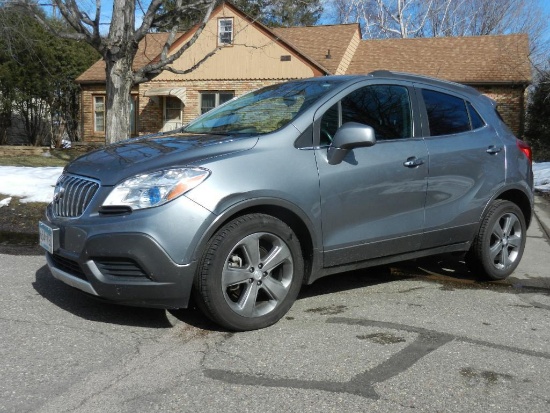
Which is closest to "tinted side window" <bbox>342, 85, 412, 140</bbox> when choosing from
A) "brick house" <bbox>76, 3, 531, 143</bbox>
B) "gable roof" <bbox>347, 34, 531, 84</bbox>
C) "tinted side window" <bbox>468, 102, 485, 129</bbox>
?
"tinted side window" <bbox>468, 102, 485, 129</bbox>

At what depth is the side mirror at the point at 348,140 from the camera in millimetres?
4355

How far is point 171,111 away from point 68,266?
2037cm

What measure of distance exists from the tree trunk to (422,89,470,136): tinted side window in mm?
7912

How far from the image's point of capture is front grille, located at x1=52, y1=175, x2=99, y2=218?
159 inches

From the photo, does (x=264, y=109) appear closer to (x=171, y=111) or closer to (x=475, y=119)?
(x=475, y=119)

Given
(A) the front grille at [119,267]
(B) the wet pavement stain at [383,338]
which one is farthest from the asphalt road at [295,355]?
(A) the front grille at [119,267]

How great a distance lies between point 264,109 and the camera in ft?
16.2

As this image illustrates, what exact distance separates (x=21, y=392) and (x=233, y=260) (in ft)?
4.94

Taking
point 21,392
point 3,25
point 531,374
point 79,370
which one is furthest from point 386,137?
point 3,25

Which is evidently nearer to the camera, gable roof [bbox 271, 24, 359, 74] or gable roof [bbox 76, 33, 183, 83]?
gable roof [bbox 271, 24, 359, 74]

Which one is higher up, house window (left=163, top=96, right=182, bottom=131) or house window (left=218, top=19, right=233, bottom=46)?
house window (left=218, top=19, right=233, bottom=46)

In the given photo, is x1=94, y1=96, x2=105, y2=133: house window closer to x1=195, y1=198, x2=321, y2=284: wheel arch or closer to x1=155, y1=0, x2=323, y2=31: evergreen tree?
x1=155, y1=0, x2=323, y2=31: evergreen tree

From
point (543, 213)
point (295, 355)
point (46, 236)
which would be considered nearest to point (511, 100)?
point (543, 213)

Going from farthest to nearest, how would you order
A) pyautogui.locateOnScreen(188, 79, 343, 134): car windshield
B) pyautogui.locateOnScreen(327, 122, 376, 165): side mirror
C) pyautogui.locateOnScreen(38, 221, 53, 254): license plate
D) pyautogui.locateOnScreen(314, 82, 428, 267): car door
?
pyautogui.locateOnScreen(188, 79, 343, 134): car windshield, pyautogui.locateOnScreen(314, 82, 428, 267): car door, pyautogui.locateOnScreen(327, 122, 376, 165): side mirror, pyautogui.locateOnScreen(38, 221, 53, 254): license plate
